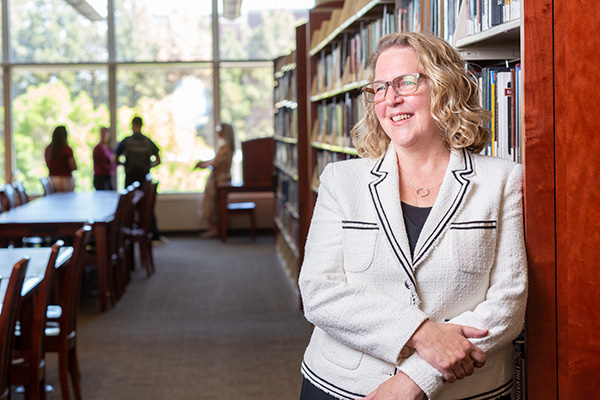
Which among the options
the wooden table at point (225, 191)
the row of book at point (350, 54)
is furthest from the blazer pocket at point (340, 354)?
the wooden table at point (225, 191)

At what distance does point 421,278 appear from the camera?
1785 millimetres

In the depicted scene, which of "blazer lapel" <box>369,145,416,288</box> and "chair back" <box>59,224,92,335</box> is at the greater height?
"blazer lapel" <box>369,145,416,288</box>

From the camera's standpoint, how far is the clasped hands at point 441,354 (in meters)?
1.70

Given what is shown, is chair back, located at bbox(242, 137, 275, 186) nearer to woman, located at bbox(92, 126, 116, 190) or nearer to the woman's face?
woman, located at bbox(92, 126, 116, 190)

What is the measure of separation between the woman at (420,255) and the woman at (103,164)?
9041 mm

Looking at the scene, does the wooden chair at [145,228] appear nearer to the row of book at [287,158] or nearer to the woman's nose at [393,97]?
the row of book at [287,158]

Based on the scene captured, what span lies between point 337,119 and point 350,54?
57 cm

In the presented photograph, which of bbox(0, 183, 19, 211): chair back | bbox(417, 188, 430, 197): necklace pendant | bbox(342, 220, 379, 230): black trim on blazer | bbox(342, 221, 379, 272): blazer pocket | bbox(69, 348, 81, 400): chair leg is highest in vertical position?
bbox(417, 188, 430, 197): necklace pendant

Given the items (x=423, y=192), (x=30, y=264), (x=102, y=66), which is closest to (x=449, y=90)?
(x=423, y=192)

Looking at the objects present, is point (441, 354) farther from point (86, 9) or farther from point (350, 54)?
point (86, 9)

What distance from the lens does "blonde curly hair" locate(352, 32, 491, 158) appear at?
1.80 metres

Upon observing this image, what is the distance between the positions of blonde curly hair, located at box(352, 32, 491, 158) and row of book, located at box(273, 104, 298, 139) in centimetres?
556

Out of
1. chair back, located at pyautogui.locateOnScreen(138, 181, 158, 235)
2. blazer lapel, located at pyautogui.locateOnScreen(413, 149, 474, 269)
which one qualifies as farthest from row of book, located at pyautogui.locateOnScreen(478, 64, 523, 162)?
chair back, located at pyautogui.locateOnScreen(138, 181, 158, 235)

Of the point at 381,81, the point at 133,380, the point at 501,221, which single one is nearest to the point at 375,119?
the point at 381,81
